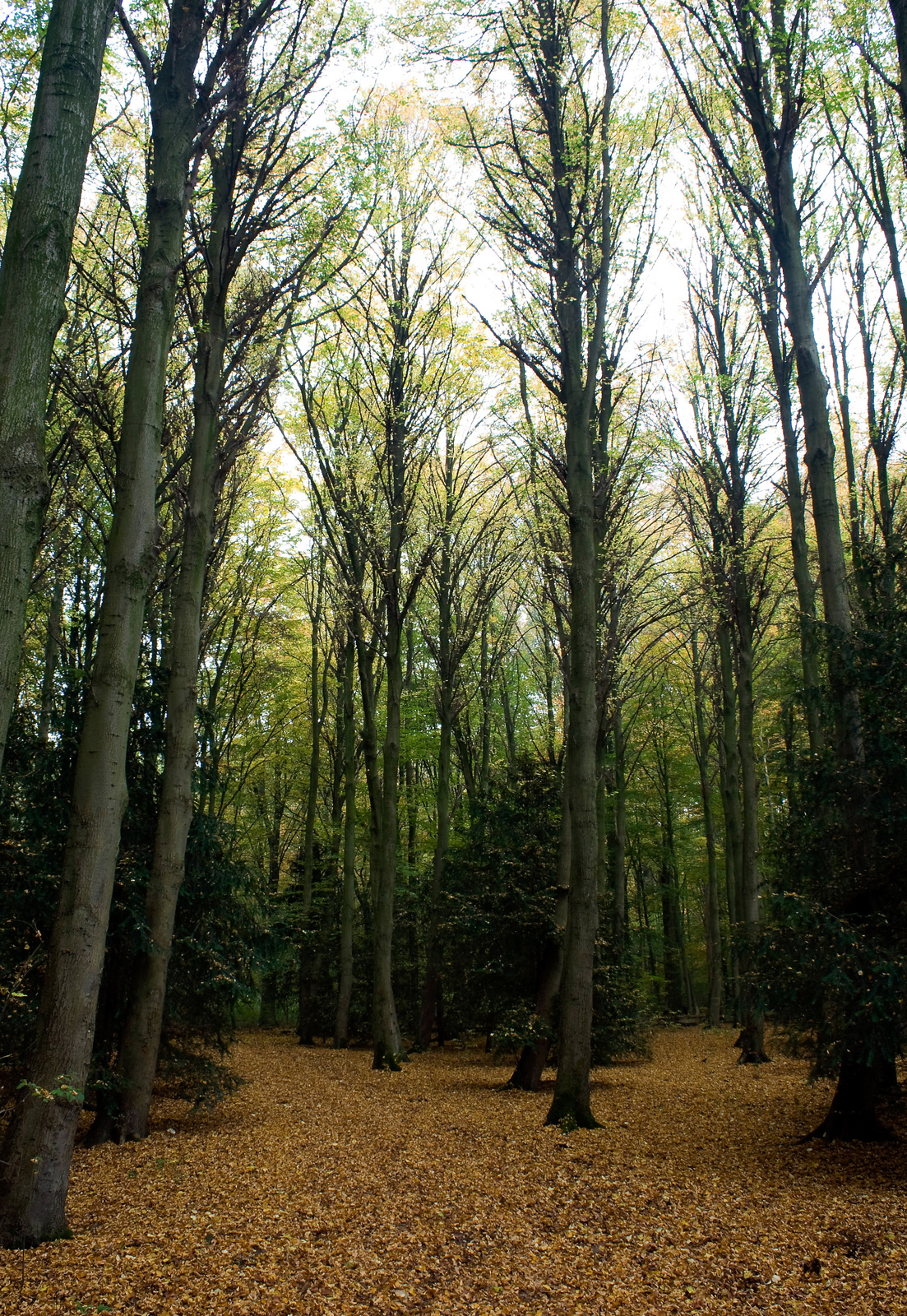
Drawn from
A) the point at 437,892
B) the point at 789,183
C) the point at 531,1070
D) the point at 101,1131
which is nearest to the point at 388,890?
the point at 437,892

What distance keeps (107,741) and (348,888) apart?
11.5 metres

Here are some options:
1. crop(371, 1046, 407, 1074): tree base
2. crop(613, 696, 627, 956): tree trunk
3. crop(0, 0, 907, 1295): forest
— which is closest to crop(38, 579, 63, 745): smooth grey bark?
crop(0, 0, 907, 1295): forest

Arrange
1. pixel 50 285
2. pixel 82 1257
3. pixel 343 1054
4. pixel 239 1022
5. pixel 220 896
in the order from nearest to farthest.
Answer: pixel 50 285
pixel 82 1257
pixel 220 896
pixel 343 1054
pixel 239 1022

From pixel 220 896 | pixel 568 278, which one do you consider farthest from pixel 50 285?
pixel 568 278

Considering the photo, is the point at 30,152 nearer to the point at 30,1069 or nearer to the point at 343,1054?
the point at 30,1069

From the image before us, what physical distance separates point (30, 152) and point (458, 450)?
508 inches

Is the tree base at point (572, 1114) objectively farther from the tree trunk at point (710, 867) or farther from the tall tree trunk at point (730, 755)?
the tree trunk at point (710, 867)

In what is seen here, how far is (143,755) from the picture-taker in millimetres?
7434

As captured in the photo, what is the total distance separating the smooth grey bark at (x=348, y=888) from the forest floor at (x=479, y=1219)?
23.9 feet

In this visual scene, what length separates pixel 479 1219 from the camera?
4449 mm

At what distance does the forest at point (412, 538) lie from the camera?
15.6ft

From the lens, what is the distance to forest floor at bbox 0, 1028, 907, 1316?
3391mm

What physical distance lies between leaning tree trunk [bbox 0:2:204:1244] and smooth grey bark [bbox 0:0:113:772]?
4.59ft

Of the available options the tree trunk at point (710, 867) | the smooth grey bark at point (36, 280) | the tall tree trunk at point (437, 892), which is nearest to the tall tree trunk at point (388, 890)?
the tall tree trunk at point (437, 892)
